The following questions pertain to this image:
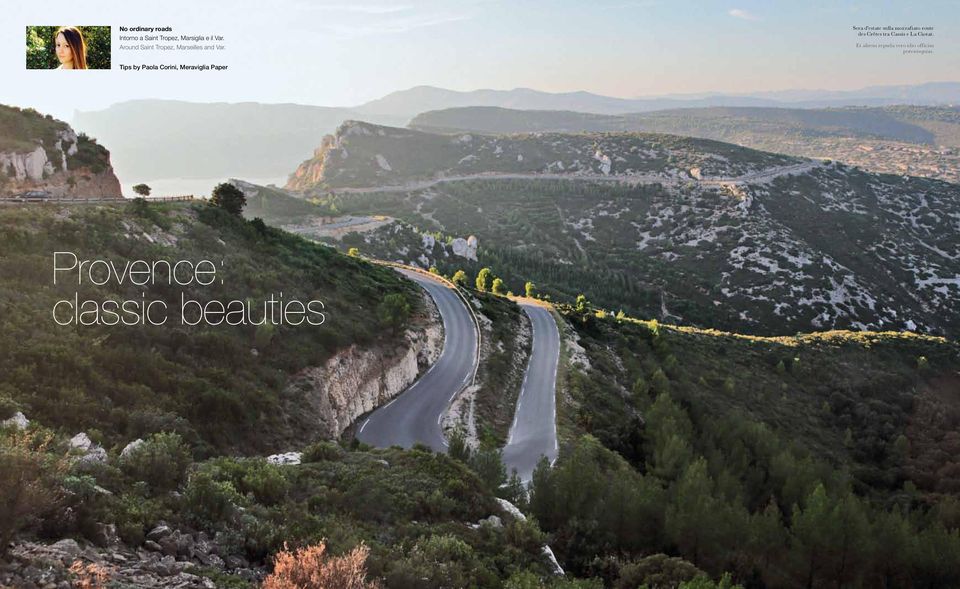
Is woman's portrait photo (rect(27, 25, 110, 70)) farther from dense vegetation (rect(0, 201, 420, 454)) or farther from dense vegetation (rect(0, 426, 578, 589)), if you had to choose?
dense vegetation (rect(0, 426, 578, 589))

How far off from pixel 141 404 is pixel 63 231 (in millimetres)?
11805

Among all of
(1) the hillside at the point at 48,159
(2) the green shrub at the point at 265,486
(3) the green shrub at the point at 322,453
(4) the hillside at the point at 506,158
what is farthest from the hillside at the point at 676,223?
(2) the green shrub at the point at 265,486

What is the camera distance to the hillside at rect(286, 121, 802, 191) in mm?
147250

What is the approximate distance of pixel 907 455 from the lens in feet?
123

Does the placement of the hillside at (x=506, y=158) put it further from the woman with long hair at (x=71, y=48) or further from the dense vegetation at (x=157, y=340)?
the dense vegetation at (x=157, y=340)

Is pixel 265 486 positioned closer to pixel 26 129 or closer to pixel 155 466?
pixel 155 466

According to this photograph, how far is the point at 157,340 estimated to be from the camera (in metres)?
20.4

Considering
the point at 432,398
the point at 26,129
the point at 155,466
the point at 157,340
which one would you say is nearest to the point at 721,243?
the point at 432,398

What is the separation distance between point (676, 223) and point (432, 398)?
98268mm

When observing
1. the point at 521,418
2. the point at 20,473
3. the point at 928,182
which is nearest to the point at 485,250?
the point at 521,418

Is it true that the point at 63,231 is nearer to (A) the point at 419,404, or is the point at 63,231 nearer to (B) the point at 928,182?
(A) the point at 419,404

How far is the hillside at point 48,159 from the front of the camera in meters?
28.9

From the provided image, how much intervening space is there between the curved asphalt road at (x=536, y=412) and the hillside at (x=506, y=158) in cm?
10723

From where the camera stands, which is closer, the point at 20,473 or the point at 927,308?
the point at 20,473
